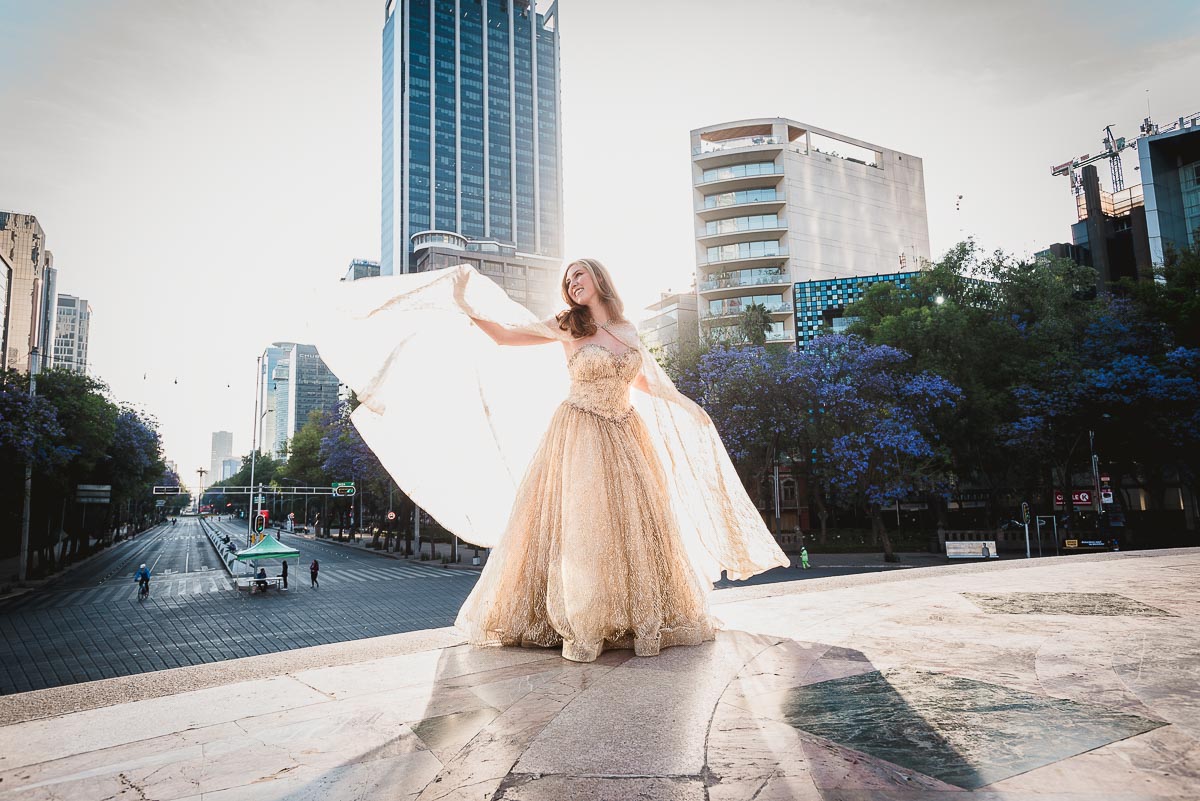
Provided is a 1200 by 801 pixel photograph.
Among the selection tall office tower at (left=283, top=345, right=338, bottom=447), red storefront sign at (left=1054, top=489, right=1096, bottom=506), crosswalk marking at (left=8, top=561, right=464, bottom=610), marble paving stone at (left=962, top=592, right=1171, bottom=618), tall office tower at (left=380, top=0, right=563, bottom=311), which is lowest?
crosswalk marking at (left=8, top=561, right=464, bottom=610)

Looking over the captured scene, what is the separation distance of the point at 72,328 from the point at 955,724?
177317 mm

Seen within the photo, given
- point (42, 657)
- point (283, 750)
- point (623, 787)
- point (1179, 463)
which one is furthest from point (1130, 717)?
point (1179, 463)

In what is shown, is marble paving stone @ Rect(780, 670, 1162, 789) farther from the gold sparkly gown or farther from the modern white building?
the modern white building

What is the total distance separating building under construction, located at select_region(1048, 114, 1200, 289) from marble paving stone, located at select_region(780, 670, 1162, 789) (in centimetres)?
5142

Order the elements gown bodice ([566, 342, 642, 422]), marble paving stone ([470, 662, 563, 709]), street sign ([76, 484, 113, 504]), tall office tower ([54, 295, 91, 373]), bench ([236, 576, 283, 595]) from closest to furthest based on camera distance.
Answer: marble paving stone ([470, 662, 563, 709]) < gown bodice ([566, 342, 642, 422]) < street sign ([76, 484, 113, 504]) < bench ([236, 576, 283, 595]) < tall office tower ([54, 295, 91, 373])

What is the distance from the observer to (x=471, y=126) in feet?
497

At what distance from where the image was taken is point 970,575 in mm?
7949

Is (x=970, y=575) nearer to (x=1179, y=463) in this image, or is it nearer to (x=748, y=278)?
(x=1179, y=463)

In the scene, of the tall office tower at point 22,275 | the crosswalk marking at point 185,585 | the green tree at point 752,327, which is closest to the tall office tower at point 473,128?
the tall office tower at point 22,275

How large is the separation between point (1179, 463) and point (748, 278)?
31250 mm

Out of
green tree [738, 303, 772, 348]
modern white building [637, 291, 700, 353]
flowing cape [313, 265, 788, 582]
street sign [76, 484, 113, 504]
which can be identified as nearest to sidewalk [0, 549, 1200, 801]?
flowing cape [313, 265, 788, 582]

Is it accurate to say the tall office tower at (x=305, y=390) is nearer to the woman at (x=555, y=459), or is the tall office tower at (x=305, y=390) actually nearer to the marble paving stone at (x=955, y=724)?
the woman at (x=555, y=459)

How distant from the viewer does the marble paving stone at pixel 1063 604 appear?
463cm

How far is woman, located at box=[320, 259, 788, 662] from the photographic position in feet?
13.4
